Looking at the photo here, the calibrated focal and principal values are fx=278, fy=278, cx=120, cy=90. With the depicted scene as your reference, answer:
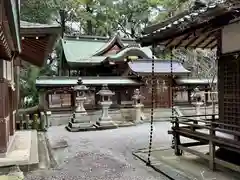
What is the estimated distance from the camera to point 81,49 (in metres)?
22.8

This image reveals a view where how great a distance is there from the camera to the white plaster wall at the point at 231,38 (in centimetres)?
569

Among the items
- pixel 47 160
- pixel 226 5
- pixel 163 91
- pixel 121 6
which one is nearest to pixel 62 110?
pixel 163 91

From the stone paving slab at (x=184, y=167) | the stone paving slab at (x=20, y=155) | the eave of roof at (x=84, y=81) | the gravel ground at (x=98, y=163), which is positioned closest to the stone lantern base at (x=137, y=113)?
the eave of roof at (x=84, y=81)

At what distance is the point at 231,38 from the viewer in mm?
5926

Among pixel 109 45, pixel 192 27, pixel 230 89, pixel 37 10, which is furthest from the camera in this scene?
pixel 109 45

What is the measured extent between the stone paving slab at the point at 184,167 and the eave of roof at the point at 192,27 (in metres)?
2.74

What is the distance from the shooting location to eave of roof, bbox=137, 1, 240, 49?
176 inches

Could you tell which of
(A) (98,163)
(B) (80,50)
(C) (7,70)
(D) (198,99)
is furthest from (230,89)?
(B) (80,50)

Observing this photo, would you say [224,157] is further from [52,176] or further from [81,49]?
[81,49]

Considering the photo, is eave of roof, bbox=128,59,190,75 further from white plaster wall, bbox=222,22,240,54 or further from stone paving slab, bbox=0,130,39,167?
white plaster wall, bbox=222,22,240,54

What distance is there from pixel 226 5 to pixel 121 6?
2667 centimetres

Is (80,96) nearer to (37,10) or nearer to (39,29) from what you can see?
(39,29)

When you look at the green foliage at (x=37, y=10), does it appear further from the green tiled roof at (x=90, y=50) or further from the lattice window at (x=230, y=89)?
the lattice window at (x=230, y=89)

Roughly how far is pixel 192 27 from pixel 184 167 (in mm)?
2922
